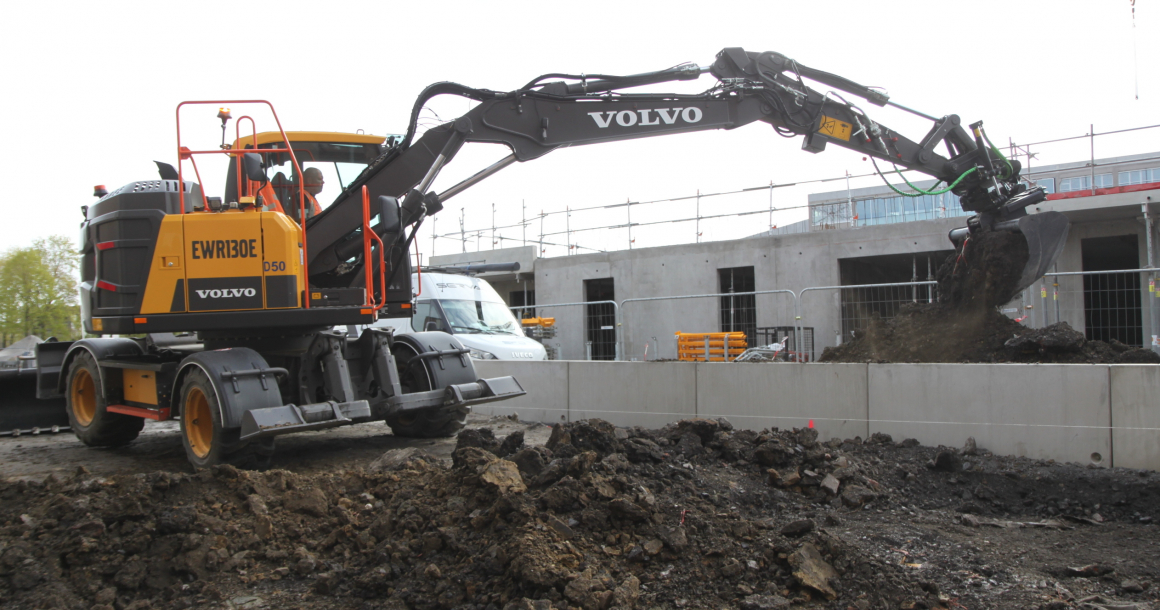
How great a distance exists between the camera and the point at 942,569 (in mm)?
3932

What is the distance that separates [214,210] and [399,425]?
10.4ft

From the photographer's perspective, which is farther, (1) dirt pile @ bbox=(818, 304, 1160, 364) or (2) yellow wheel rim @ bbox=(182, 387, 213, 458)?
(1) dirt pile @ bbox=(818, 304, 1160, 364)

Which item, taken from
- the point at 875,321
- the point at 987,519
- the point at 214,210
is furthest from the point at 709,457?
the point at 214,210

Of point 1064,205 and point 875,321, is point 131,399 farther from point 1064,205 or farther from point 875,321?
point 1064,205

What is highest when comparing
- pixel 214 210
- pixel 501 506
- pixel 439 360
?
pixel 214 210

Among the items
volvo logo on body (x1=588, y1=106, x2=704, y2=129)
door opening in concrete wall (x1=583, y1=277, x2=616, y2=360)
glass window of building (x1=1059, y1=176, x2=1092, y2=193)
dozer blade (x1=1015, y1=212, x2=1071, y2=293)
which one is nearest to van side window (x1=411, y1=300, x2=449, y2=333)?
door opening in concrete wall (x1=583, y1=277, x2=616, y2=360)

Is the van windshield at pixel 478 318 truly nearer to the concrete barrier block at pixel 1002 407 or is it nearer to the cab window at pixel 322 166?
the cab window at pixel 322 166

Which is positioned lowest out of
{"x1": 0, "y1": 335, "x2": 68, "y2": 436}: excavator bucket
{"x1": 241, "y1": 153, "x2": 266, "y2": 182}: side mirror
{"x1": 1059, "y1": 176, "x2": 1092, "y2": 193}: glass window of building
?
{"x1": 0, "y1": 335, "x2": 68, "y2": 436}: excavator bucket

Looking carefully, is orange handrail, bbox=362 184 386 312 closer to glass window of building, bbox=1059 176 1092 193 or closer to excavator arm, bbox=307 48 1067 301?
excavator arm, bbox=307 48 1067 301

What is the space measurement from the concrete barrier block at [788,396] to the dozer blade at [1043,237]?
2236 millimetres

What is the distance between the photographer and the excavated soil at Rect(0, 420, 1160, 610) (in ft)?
12.3

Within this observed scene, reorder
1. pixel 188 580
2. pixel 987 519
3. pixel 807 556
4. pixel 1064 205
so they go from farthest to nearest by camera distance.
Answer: pixel 1064 205
pixel 987 519
pixel 188 580
pixel 807 556

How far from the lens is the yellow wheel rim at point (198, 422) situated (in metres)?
6.79

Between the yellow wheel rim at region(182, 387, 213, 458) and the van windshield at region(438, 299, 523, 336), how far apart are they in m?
5.94
